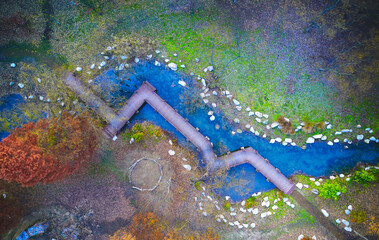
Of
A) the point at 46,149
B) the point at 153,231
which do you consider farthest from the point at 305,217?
the point at 46,149

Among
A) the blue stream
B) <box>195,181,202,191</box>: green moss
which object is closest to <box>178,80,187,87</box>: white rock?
the blue stream

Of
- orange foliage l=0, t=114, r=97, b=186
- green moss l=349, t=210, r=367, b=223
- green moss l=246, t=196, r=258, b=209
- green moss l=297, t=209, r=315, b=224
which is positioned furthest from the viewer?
green moss l=246, t=196, r=258, b=209

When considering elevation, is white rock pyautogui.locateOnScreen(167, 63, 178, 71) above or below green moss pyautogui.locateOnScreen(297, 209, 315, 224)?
above

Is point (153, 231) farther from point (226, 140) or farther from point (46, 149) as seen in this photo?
point (46, 149)

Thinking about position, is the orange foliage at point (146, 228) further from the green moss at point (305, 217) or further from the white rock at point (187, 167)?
the green moss at point (305, 217)

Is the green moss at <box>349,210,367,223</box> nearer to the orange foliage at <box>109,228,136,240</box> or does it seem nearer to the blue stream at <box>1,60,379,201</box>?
the blue stream at <box>1,60,379,201</box>

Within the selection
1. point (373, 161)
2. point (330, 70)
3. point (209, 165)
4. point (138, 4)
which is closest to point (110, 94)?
point (138, 4)

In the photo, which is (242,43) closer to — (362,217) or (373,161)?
(373,161)
